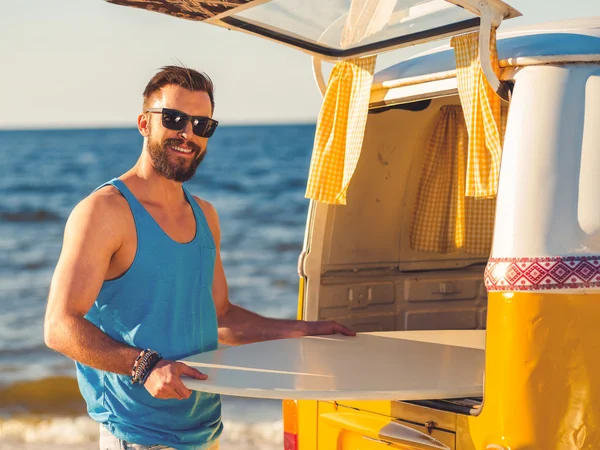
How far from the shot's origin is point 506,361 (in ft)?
9.09

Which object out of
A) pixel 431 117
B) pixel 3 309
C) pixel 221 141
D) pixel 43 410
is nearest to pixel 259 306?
pixel 3 309

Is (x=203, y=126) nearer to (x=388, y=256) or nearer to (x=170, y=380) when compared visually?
(x=170, y=380)

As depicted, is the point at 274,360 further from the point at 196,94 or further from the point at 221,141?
the point at 221,141

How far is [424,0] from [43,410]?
782 cm

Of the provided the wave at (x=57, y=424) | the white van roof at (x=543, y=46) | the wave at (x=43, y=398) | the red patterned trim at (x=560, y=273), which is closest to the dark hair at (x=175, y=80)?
the white van roof at (x=543, y=46)

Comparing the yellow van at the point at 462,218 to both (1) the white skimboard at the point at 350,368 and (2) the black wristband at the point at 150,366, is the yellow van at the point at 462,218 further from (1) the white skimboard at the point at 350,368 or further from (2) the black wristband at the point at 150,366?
(2) the black wristband at the point at 150,366

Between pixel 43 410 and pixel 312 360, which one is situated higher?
pixel 312 360

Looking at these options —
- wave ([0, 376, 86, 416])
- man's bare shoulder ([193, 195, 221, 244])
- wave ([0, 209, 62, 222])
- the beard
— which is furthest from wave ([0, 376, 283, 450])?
wave ([0, 209, 62, 222])

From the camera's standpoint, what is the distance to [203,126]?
349cm

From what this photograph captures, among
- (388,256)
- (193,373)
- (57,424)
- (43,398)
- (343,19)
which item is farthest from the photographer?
(43,398)

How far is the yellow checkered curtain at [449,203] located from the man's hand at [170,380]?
6.60 ft

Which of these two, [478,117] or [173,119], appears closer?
[478,117]

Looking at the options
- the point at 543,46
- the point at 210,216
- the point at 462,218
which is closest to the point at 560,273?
the point at 543,46

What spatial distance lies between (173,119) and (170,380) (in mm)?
1042
